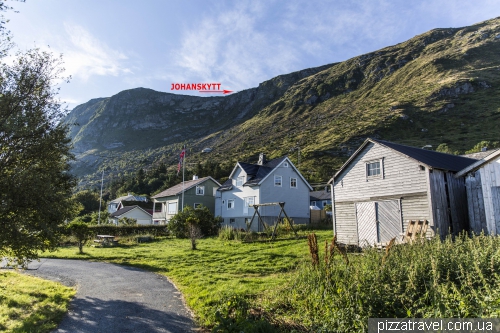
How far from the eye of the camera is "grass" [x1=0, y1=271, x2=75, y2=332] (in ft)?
24.3

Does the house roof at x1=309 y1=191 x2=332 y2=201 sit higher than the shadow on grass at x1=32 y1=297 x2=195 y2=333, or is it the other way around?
the house roof at x1=309 y1=191 x2=332 y2=201

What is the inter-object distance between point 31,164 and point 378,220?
1749 centimetres

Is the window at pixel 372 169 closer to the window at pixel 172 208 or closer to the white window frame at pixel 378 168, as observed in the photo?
the white window frame at pixel 378 168

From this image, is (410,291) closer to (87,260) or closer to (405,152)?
(405,152)

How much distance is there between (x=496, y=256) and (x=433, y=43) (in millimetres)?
172411

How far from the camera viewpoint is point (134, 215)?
59.8 metres

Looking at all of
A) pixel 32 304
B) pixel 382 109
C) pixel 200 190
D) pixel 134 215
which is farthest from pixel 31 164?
pixel 382 109

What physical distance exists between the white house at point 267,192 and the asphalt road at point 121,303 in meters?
23.6

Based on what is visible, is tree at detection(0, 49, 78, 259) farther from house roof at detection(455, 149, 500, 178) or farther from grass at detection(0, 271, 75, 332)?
house roof at detection(455, 149, 500, 178)

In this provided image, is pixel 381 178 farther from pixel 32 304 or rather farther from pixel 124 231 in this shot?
pixel 124 231

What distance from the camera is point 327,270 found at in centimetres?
758

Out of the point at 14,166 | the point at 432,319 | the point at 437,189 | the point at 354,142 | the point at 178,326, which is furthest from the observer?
→ the point at 354,142

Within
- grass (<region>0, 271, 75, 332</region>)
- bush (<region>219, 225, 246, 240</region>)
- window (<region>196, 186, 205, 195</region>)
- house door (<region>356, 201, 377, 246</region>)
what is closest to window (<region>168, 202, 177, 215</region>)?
window (<region>196, 186, 205, 195</region>)

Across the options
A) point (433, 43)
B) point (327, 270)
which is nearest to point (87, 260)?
point (327, 270)
